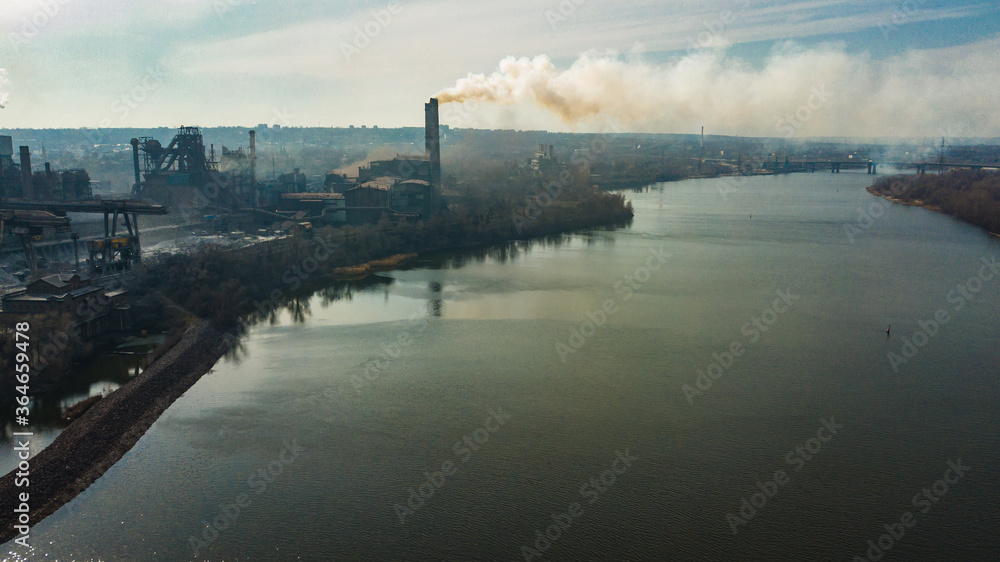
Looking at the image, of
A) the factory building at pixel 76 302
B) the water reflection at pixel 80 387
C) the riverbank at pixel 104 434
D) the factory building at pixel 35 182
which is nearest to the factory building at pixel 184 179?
the factory building at pixel 35 182

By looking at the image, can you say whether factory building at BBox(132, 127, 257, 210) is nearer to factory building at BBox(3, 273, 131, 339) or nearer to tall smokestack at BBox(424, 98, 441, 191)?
tall smokestack at BBox(424, 98, 441, 191)

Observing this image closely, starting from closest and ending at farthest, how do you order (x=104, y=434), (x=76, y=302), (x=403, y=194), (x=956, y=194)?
(x=104, y=434), (x=76, y=302), (x=403, y=194), (x=956, y=194)

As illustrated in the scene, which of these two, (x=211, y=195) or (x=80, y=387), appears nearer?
(x=80, y=387)

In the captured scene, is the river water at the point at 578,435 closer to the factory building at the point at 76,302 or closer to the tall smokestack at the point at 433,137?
the factory building at the point at 76,302

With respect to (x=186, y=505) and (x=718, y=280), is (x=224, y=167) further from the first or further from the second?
(x=186, y=505)

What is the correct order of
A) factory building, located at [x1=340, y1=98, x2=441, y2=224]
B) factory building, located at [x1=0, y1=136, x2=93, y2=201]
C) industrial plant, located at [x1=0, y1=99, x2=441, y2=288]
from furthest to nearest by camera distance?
factory building, located at [x1=340, y1=98, x2=441, y2=224], industrial plant, located at [x1=0, y1=99, x2=441, y2=288], factory building, located at [x1=0, y1=136, x2=93, y2=201]

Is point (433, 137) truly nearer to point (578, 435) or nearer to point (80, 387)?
point (80, 387)

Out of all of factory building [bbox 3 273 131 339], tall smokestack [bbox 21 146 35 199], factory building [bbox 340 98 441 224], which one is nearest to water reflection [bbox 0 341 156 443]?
factory building [bbox 3 273 131 339]

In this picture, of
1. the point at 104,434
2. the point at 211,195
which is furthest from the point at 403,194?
the point at 104,434
